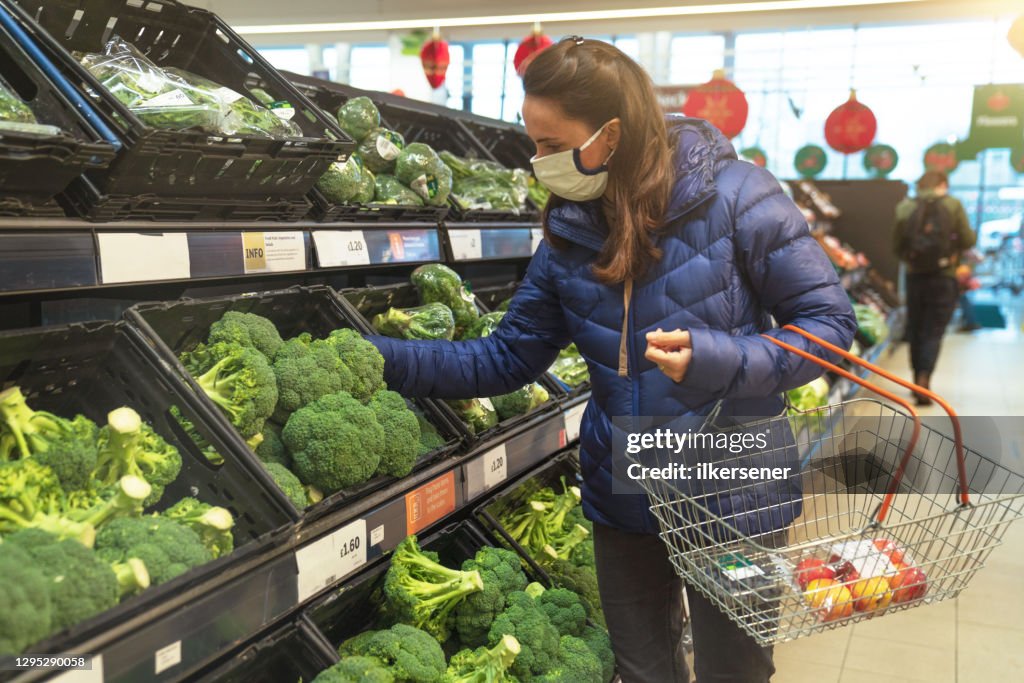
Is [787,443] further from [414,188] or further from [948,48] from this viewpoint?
[948,48]

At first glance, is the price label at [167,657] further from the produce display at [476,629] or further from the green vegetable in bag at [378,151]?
the green vegetable in bag at [378,151]

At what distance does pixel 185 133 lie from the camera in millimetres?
1458

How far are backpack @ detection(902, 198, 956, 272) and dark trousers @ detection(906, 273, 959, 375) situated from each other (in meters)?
0.11

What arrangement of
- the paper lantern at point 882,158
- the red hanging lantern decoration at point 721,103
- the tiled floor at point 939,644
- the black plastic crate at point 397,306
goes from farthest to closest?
1. the paper lantern at point 882,158
2. the red hanging lantern decoration at point 721,103
3. the tiled floor at point 939,644
4. the black plastic crate at point 397,306

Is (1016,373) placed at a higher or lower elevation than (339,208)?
lower

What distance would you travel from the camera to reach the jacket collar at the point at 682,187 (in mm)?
1551

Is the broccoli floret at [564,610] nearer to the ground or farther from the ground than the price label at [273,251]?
nearer to the ground

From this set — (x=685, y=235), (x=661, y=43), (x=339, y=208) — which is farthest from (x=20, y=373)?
(x=661, y=43)

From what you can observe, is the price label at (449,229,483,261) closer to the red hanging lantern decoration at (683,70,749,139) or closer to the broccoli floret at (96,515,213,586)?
the broccoli floret at (96,515,213,586)

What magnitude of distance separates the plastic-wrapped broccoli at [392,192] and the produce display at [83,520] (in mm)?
1178

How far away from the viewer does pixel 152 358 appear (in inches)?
56.2

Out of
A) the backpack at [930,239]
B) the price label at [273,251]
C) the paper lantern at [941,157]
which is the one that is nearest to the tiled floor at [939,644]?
the price label at [273,251]

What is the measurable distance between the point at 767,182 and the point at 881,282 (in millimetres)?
8691

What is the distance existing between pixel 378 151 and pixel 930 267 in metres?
6.02
